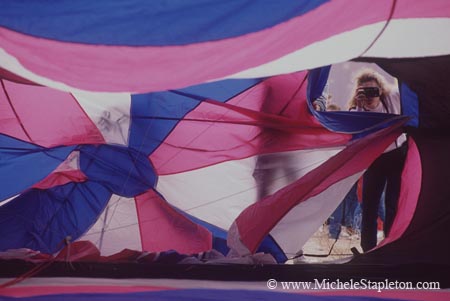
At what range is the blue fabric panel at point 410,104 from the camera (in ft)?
5.97

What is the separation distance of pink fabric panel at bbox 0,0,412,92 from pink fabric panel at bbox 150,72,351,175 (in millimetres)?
599

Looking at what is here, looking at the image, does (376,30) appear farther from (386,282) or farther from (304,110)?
(386,282)

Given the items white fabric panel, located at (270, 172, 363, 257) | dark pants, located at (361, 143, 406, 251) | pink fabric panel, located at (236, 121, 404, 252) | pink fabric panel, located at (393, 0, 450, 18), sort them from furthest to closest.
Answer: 1. dark pants, located at (361, 143, 406, 251)
2. white fabric panel, located at (270, 172, 363, 257)
3. pink fabric panel, located at (236, 121, 404, 252)
4. pink fabric panel, located at (393, 0, 450, 18)

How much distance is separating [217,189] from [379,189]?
724mm

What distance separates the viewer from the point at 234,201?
2037 millimetres

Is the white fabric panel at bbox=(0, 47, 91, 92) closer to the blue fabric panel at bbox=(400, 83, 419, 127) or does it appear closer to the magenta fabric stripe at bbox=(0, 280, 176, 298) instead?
the magenta fabric stripe at bbox=(0, 280, 176, 298)

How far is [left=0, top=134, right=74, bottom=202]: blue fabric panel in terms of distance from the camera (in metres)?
1.95

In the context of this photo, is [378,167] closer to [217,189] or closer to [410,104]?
[410,104]

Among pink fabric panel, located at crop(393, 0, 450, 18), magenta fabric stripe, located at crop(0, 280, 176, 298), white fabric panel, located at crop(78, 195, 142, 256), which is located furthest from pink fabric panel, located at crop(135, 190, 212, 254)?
pink fabric panel, located at crop(393, 0, 450, 18)

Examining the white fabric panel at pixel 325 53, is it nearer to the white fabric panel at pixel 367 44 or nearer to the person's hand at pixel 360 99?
the white fabric panel at pixel 367 44

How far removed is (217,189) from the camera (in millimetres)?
2074

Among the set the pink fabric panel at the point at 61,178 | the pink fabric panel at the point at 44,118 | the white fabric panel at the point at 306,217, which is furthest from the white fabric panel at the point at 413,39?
the pink fabric panel at the point at 61,178

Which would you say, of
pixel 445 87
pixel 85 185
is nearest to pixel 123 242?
pixel 85 185

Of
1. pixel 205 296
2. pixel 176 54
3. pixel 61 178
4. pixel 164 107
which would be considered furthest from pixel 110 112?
pixel 205 296
